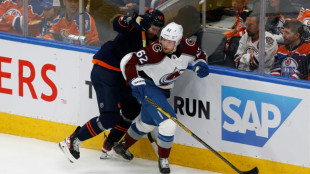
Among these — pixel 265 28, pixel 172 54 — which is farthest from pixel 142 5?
pixel 265 28

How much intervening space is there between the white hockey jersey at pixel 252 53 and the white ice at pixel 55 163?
2.57 feet

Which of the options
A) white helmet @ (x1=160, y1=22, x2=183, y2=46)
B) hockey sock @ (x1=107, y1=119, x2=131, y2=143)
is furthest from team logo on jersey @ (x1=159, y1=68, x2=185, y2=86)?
hockey sock @ (x1=107, y1=119, x2=131, y2=143)

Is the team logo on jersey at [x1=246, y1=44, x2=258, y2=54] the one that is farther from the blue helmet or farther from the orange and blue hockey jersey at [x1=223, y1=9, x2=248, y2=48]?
the blue helmet

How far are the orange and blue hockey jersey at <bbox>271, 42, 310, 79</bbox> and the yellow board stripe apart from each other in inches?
22.9

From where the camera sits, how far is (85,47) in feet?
21.1

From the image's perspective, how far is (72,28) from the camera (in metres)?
6.49

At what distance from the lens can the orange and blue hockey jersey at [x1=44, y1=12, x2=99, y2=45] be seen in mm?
6414

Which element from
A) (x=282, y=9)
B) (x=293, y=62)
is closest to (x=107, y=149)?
(x=293, y=62)

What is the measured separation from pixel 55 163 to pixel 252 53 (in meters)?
1.58

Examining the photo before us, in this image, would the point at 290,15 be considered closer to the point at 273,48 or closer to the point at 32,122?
the point at 273,48

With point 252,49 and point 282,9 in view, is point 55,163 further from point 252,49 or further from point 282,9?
point 282,9

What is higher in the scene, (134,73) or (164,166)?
(134,73)

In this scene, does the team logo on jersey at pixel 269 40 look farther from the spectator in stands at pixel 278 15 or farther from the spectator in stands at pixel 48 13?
the spectator in stands at pixel 48 13

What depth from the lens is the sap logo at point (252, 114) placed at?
18.6 ft
